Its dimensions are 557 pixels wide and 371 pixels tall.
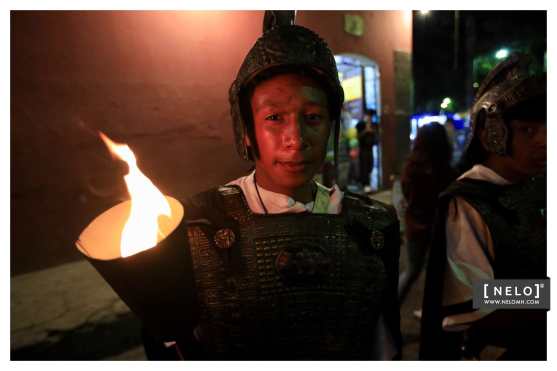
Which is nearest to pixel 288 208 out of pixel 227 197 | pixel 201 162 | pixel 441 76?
pixel 227 197

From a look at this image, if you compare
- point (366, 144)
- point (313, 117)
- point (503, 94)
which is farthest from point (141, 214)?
point (366, 144)

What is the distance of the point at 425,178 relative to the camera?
2.94 meters

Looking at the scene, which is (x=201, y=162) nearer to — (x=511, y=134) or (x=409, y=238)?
(x=409, y=238)

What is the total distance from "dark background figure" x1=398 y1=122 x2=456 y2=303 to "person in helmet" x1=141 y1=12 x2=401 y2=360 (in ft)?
6.47

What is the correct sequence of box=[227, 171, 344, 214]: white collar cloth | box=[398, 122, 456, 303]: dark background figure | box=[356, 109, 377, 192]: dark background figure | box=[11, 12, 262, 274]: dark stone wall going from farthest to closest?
box=[356, 109, 377, 192]: dark background figure
box=[11, 12, 262, 274]: dark stone wall
box=[398, 122, 456, 303]: dark background figure
box=[227, 171, 344, 214]: white collar cloth

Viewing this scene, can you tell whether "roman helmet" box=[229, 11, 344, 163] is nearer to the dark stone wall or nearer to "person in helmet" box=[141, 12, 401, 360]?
"person in helmet" box=[141, 12, 401, 360]

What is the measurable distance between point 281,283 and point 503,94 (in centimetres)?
163

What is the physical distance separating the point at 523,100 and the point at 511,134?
0.60ft

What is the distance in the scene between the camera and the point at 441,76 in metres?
27.5

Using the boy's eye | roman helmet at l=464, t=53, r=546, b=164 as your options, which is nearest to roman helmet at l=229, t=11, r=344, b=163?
the boy's eye

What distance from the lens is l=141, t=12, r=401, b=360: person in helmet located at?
1.12 meters

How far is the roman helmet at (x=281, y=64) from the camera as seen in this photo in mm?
1106

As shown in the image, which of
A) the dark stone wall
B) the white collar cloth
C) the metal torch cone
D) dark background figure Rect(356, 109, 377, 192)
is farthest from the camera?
dark background figure Rect(356, 109, 377, 192)

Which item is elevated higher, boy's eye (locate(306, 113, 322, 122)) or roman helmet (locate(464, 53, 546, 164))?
roman helmet (locate(464, 53, 546, 164))
